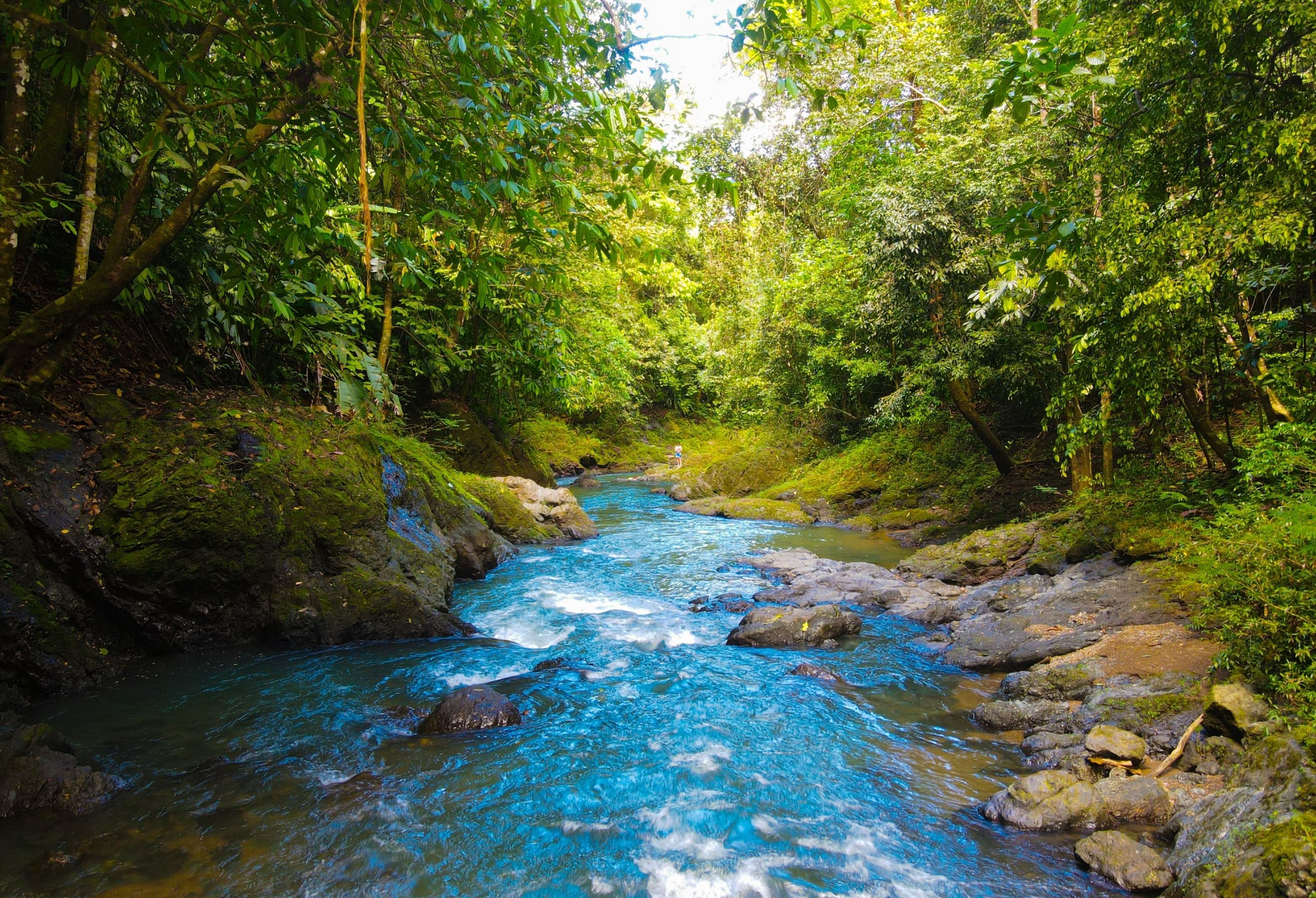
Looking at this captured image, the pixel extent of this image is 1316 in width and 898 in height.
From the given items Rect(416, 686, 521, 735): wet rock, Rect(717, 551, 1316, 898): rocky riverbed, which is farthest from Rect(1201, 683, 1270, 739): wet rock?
Rect(416, 686, 521, 735): wet rock

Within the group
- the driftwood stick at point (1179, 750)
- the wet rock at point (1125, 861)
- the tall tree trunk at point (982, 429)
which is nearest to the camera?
the wet rock at point (1125, 861)

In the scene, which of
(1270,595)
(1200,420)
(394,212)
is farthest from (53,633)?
(1200,420)

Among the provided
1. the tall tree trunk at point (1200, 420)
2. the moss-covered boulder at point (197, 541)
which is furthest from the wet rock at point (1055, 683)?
the moss-covered boulder at point (197, 541)

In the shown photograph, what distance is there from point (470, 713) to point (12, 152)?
541 cm

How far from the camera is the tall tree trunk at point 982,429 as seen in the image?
12.6 metres

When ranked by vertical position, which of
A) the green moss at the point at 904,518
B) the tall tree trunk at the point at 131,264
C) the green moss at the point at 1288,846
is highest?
the tall tree trunk at the point at 131,264

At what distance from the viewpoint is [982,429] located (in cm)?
1300

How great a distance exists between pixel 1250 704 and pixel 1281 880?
5.75 ft

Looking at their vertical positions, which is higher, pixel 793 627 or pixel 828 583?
pixel 793 627

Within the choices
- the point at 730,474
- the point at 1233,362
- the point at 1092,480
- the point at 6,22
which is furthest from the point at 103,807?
the point at 730,474

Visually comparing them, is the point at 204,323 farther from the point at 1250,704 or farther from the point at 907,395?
the point at 907,395

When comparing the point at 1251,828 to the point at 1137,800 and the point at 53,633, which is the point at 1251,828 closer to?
the point at 1137,800

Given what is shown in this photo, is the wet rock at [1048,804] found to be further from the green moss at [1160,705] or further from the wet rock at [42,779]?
the wet rock at [42,779]

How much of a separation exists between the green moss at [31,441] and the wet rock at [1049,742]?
8.00m
